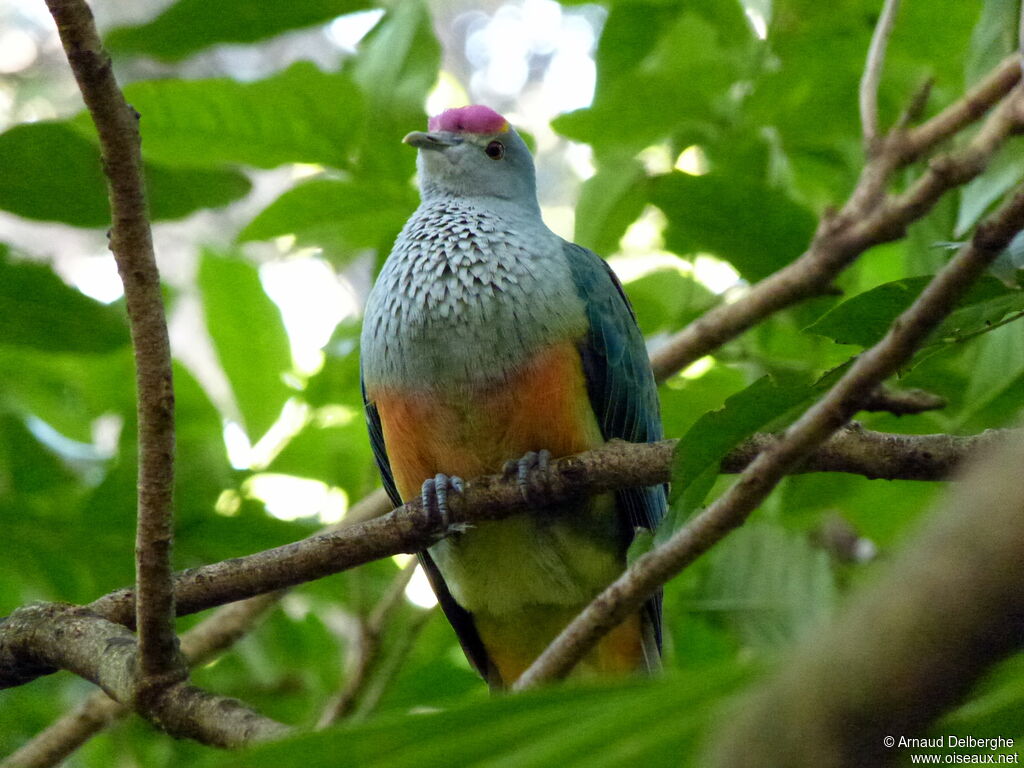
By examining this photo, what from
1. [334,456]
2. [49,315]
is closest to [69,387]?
[334,456]

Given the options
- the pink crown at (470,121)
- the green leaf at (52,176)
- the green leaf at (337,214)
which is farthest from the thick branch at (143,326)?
the pink crown at (470,121)

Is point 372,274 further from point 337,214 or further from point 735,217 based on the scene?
point 735,217

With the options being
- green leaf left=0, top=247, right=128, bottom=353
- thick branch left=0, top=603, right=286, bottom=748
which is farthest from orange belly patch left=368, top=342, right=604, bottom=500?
thick branch left=0, top=603, right=286, bottom=748

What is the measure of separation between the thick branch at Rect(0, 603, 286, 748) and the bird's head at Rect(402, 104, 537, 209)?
6.42 feet

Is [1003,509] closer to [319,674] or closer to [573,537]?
[573,537]

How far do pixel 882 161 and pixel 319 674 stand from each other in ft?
8.13

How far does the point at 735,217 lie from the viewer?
3145 mm

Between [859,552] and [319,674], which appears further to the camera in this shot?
[859,552]

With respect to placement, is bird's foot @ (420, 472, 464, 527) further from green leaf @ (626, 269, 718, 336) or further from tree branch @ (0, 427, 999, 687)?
green leaf @ (626, 269, 718, 336)

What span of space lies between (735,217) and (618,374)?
1.81 ft

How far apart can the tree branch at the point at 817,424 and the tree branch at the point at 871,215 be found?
0.62 metres

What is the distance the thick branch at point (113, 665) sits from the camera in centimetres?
197

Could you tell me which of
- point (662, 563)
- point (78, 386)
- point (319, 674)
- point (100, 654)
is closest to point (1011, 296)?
point (662, 563)

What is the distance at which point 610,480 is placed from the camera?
2.39m
